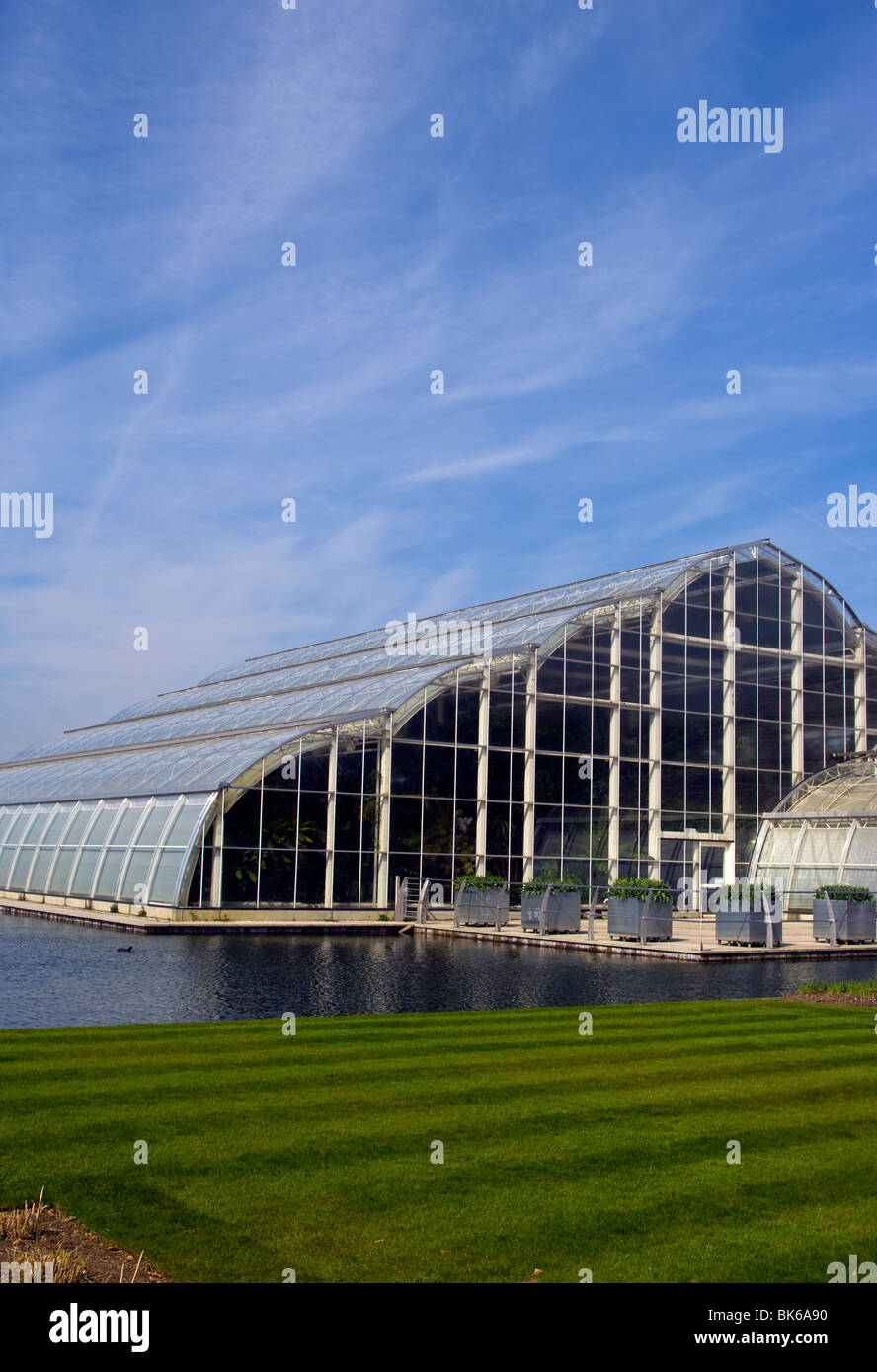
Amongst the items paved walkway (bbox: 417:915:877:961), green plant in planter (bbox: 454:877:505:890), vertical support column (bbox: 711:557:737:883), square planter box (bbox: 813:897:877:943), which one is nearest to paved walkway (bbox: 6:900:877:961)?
paved walkway (bbox: 417:915:877:961)

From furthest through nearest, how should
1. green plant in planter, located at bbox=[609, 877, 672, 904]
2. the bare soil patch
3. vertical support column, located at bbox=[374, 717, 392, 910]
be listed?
vertical support column, located at bbox=[374, 717, 392, 910], green plant in planter, located at bbox=[609, 877, 672, 904], the bare soil patch

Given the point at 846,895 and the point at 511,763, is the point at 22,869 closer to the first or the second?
the point at 511,763

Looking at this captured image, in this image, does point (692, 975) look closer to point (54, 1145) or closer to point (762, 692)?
point (54, 1145)

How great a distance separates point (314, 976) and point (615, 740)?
2479 cm

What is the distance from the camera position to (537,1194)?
8.85m

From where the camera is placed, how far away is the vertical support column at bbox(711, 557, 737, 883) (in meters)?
49.6

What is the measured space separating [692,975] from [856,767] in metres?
26.3

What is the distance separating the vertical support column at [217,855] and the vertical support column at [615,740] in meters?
15.4

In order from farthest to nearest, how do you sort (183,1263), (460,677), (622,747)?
(622,747)
(460,677)
(183,1263)

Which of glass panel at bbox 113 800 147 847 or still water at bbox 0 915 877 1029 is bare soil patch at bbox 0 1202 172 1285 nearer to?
still water at bbox 0 915 877 1029

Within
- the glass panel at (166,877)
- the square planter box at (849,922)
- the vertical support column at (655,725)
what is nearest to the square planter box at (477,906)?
the glass panel at (166,877)

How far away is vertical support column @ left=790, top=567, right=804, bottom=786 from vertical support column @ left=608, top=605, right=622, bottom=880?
9.61m
